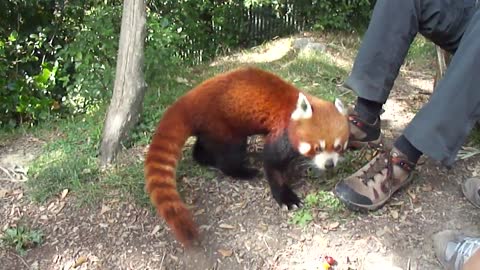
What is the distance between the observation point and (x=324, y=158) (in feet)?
8.14

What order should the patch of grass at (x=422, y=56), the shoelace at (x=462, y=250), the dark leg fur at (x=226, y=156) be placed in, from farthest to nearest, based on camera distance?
the patch of grass at (x=422, y=56)
the dark leg fur at (x=226, y=156)
the shoelace at (x=462, y=250)

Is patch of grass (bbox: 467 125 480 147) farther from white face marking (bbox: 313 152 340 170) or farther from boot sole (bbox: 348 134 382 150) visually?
white face marking (bbox: 313 152 340 170)

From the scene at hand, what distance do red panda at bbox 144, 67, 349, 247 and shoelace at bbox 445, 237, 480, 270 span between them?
610mm

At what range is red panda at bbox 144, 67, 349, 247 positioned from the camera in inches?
96.6

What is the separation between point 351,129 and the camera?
8.74 feet

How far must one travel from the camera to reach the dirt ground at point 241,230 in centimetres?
235

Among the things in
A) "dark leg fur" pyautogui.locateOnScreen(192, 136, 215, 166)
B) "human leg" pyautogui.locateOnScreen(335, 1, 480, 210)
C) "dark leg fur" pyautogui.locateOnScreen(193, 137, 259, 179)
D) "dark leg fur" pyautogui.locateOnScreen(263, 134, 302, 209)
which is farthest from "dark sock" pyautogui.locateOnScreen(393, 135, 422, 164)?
"dark leg fur" pyautogui.locateOnScreen(192, 136, 215, 166)

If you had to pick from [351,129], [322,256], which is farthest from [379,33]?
[322,256]

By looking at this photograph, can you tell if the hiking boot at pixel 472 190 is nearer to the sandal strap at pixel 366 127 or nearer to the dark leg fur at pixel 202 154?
the sandal strap at pixel 366 127

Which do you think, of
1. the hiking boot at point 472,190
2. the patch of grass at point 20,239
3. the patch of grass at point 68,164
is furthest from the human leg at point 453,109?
the patch of grass at point 20,239

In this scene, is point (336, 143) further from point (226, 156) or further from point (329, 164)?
point (226, 156)

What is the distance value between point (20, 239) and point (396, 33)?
183 centimetres

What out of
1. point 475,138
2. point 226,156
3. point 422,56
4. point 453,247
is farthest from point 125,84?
point 422,56

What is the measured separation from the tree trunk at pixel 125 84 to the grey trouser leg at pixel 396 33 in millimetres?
1086
